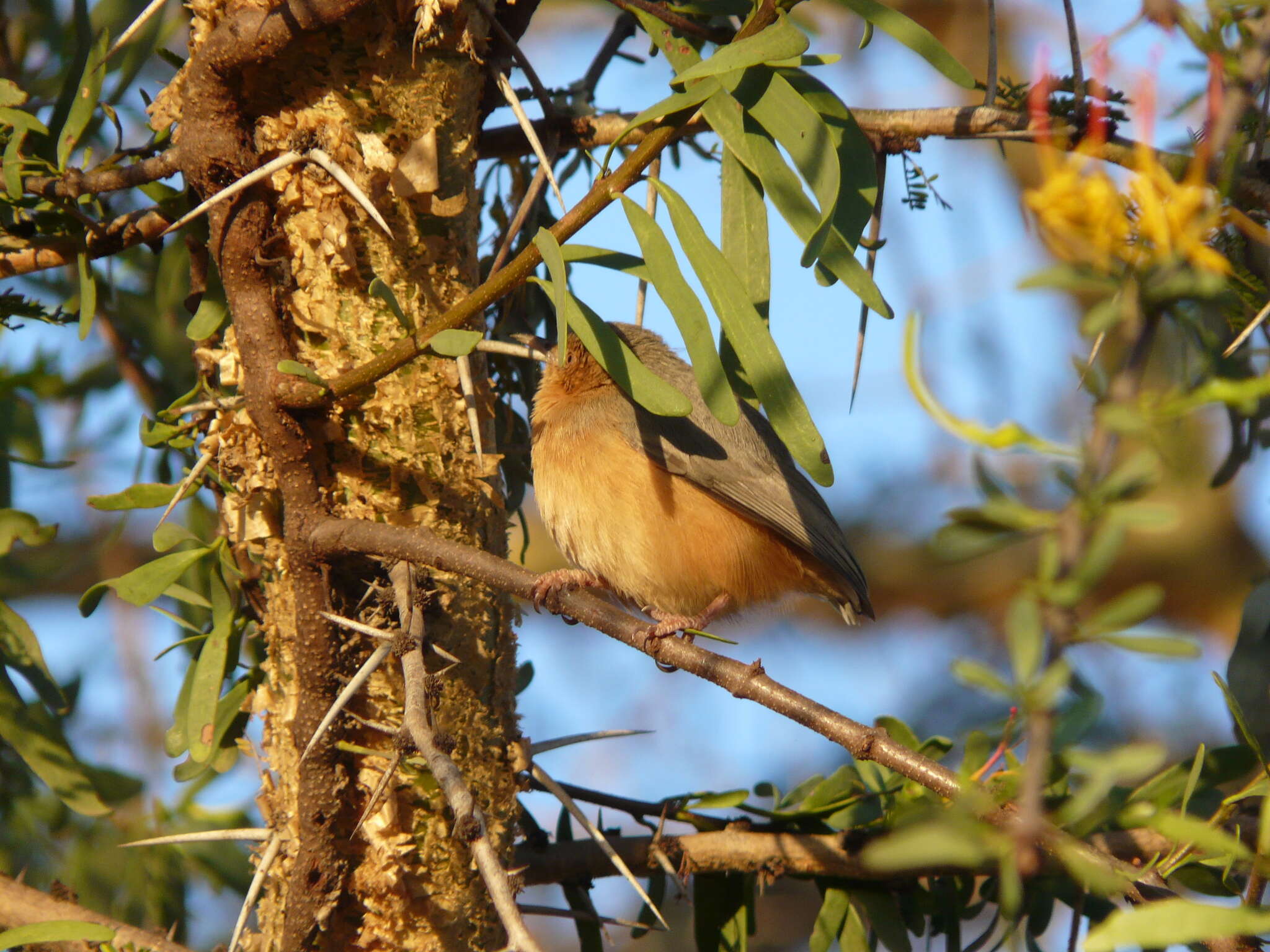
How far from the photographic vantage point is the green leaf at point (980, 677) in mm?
862

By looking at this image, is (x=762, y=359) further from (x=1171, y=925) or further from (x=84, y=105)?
(x=84, y=105)

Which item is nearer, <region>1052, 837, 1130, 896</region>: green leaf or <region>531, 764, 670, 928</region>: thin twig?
<region>1052, 837, 1130, 896</region>: green leaf

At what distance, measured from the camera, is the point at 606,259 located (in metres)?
2.29

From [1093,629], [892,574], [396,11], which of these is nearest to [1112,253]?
[1093,629]

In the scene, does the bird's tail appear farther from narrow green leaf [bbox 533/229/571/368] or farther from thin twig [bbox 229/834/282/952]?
narrow green leaf [bbox 533/229/571/368]

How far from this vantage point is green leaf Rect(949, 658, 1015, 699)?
0.86 meters

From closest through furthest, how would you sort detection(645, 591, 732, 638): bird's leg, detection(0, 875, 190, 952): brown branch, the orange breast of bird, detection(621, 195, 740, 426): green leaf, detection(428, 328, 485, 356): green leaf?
detection(428, 328, 485, 356): green leaf → detection(621, 195, 740, 426): green leaf → detection(0, 875, 190, 952): brown branch → the orange breast of bird → detection(645, 591, 732, 638): bird's leg

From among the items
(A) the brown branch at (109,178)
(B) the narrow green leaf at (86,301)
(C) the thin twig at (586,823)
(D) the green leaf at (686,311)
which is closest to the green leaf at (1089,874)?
(D) the green leaf at (686,311)

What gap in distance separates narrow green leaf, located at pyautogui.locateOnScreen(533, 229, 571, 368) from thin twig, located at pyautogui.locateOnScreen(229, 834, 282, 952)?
1385 millimetres

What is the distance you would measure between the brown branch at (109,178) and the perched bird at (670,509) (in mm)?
1650

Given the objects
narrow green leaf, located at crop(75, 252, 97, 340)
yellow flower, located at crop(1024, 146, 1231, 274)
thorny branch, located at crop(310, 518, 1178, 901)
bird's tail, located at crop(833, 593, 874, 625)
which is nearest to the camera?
yellow flower, located at crop(1024, 146, 1231, 274)

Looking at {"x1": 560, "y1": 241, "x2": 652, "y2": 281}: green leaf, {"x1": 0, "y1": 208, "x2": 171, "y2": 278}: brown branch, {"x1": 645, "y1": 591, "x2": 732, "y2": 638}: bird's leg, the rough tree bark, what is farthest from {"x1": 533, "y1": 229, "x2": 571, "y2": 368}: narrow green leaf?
{"x1": 645, "y1": 591, "x2": 732, "y2": 638}: bird's leg

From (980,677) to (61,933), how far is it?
223 cm

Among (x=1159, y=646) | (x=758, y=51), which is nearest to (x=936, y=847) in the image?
(x=1159, y=646)
